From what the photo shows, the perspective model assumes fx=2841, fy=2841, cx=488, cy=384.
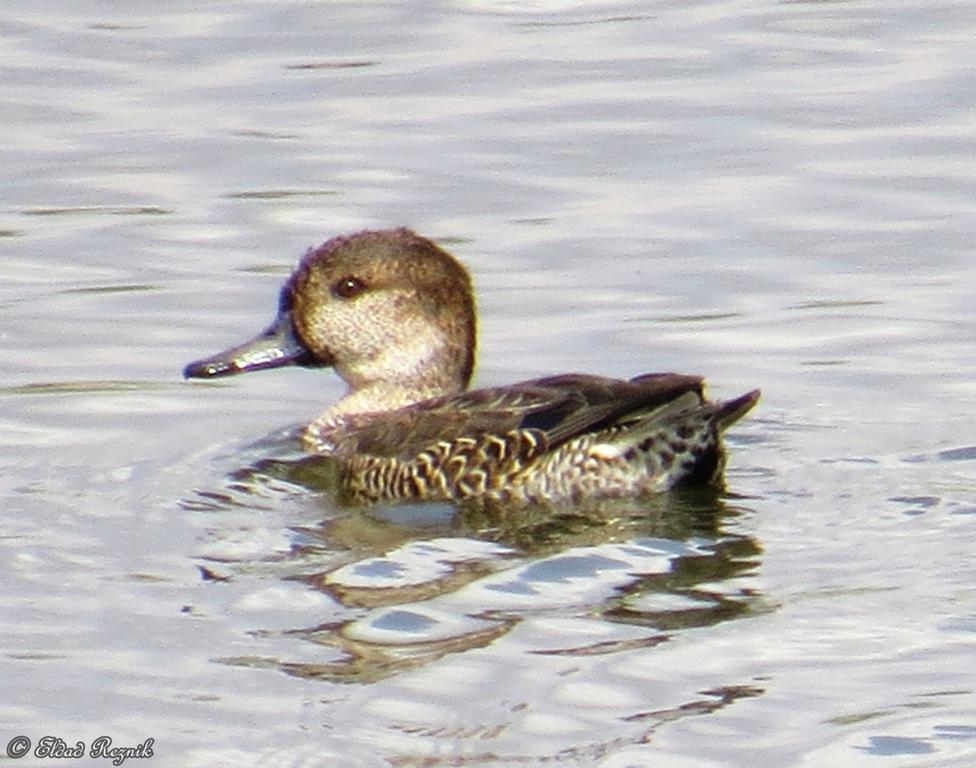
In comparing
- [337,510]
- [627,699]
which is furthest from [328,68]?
[627,699]

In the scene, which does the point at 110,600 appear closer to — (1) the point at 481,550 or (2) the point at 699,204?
(1) the point at 481,550

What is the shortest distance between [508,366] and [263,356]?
115cm

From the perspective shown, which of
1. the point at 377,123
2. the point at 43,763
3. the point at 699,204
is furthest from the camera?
the point at 377,123

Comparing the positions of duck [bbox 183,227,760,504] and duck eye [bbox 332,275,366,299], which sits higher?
duck eye [bbox 332,275,366,299]

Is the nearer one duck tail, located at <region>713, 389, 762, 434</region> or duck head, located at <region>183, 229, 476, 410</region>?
Result: duck tail, located at <region>713, 389, 762, 434</region>

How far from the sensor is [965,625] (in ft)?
25.4

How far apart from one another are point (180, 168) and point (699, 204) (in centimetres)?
254

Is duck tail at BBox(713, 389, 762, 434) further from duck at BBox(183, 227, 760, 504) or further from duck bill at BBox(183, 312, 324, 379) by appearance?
duck bill at BBox(183, 312, 324, 379)

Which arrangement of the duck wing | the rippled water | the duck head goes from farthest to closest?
the duck head
the duck wing
the rippled water

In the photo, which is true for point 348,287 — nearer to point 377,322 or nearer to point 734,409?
point 377,322

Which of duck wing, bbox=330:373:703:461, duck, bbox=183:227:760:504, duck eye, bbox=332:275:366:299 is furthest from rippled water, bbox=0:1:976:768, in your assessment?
duck eye, bbox=332:275:366:299

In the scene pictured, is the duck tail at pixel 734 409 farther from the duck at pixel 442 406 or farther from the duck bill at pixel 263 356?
the duck bill at pixel 263 356

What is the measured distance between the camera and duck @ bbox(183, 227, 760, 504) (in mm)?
9234

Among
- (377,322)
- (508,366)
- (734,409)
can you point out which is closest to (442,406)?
(377,322)
